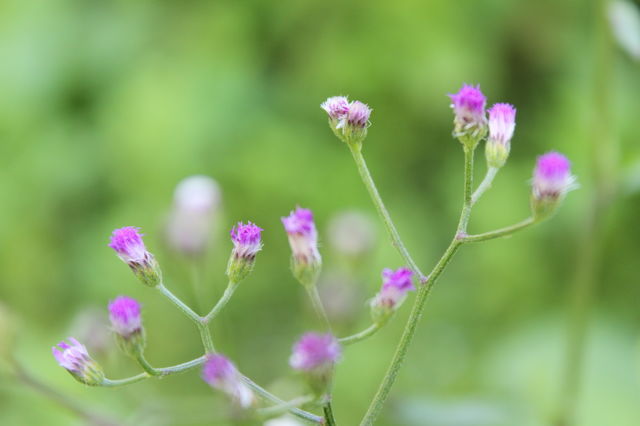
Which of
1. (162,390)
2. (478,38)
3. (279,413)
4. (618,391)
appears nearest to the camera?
(279,413)

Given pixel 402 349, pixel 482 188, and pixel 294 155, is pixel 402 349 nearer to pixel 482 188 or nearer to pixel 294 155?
pixel 482 188

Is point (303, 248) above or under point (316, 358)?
above

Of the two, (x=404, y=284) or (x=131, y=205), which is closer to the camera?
(x=404, y=284)

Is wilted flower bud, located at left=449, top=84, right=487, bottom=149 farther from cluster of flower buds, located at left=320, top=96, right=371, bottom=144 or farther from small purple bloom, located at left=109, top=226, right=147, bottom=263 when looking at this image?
small purple bloom, located at left=109, top=226, right=147, bottom=263

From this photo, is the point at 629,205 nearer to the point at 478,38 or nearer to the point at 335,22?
the point at 478,38


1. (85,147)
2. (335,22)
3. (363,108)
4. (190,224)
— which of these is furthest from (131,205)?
(363,108)

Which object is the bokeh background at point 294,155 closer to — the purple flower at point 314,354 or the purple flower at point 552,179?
the purple flower at point 552,179

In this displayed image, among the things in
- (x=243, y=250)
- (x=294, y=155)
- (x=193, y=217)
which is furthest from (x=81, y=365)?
(x=294, y=155)
